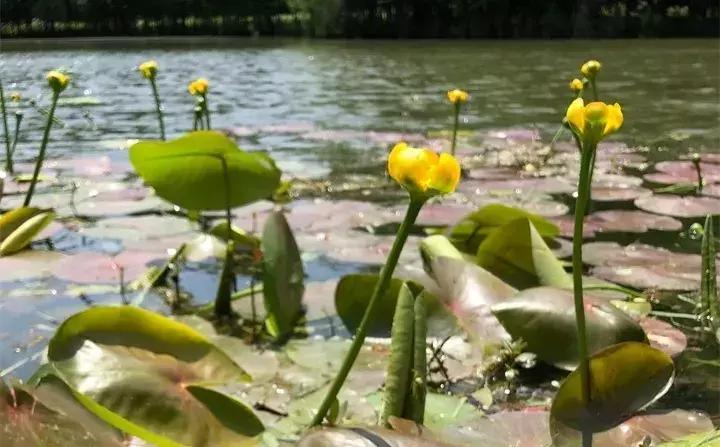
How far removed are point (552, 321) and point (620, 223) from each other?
77cm

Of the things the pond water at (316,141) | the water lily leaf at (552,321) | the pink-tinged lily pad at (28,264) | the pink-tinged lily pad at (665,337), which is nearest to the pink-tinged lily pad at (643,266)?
the pond water at (316,141)

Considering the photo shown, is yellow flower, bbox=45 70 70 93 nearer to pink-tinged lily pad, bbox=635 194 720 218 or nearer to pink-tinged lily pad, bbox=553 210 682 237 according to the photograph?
pink-tinged lily pad, bbox=553 210 682 237

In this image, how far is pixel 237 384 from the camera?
2.99 ft

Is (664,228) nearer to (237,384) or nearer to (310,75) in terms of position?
(237,384)

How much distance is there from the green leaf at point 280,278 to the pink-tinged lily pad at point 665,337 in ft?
1.43

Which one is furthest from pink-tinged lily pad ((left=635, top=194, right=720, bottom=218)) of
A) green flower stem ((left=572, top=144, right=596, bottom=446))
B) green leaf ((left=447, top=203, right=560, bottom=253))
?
green flower stem ((left=572, top=144, right=596, bottom=446))

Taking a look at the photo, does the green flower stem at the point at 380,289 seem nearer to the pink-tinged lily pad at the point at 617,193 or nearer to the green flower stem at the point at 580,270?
the green flower stem at the point at 580,270

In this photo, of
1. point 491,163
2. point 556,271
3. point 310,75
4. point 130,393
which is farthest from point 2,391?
point 310,75

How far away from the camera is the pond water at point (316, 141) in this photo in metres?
1.26

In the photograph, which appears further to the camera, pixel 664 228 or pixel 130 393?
pixel 664 228

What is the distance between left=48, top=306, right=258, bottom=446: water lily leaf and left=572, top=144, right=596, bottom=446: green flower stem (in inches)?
11.4

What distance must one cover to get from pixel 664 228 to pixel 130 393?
3.76ft

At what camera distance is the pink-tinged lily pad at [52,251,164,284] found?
4.05 feet

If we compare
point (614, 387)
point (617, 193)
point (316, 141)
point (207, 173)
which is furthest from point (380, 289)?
point (316, 141)
